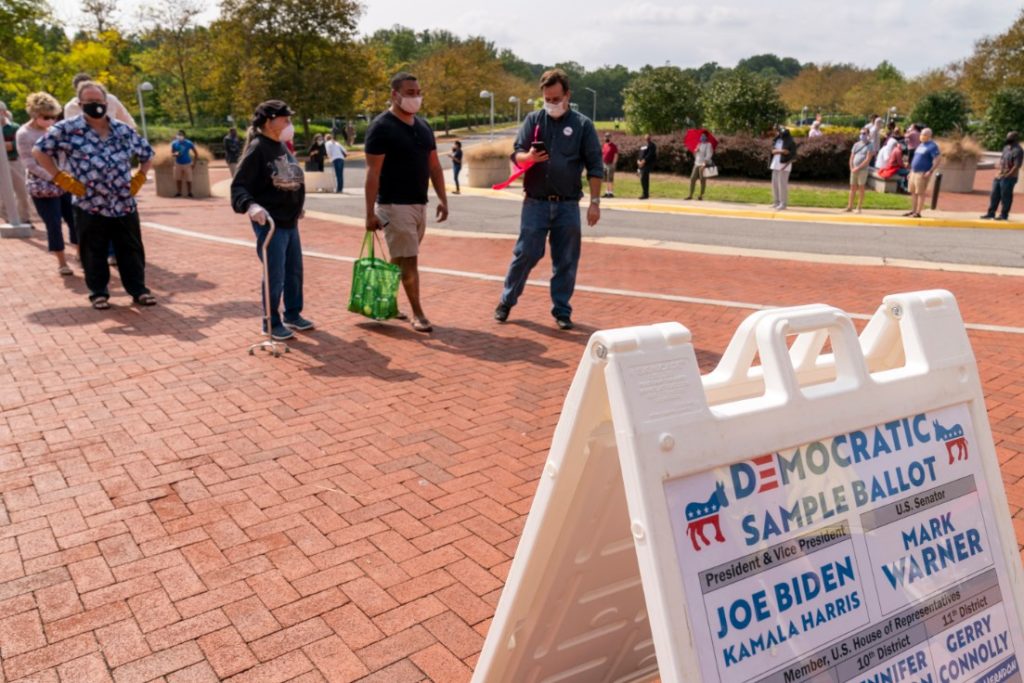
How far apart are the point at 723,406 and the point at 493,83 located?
80118mm

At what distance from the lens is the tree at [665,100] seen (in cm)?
3491

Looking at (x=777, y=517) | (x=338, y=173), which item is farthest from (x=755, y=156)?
(x=777, y=517)

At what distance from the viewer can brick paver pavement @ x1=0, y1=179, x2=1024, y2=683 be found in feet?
8.67

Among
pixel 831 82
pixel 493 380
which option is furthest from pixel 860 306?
pixel 831 82

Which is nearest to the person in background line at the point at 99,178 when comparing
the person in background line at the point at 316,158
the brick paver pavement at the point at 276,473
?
the brick paver pavement at the point at 276,473

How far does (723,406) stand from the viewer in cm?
166

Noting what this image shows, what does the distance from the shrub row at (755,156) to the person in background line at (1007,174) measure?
922 cm

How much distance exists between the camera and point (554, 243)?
636cm

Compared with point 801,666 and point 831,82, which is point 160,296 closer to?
point 801,666

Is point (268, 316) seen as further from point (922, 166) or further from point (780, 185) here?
point (922, 166)

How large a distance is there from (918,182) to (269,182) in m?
14.1

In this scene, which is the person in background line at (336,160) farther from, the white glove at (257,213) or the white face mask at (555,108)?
the white glove at (257,213)

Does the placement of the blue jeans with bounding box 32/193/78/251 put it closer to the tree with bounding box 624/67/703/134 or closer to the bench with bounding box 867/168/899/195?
the bench with bounding box 867/168/899/195

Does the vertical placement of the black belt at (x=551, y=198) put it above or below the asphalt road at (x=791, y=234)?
above
